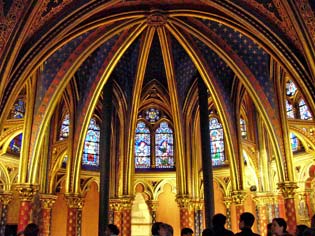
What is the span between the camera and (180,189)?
19781 millimetres

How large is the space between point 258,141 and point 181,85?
4626mm

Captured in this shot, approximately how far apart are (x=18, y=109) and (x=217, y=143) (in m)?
10.9

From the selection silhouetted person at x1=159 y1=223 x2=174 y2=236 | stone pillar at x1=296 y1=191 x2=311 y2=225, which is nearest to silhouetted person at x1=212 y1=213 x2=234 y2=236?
silhouetted person at x1=159 y1=223 x2=174 y2=236

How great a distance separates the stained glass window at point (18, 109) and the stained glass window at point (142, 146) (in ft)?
21.3

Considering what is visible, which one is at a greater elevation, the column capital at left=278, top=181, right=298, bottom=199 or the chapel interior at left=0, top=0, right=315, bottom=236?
the chapel interior at left=0, top=0, right=315, bottom=236

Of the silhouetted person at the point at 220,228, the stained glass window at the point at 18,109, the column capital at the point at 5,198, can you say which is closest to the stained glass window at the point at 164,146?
the stained glass window at the point at 18,109

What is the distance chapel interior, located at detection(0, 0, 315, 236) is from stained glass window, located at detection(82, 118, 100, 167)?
80mm

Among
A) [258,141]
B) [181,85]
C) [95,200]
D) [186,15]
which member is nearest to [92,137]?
[95,200]

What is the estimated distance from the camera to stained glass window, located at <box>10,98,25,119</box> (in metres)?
21.2

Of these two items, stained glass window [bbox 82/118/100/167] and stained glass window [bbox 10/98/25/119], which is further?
stained glass window [bbox 82/118/100/167]

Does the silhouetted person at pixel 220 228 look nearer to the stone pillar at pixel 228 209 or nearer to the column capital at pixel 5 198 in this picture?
the stone pillar at pixel 228 209

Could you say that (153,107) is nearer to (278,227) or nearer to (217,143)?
(217,143)

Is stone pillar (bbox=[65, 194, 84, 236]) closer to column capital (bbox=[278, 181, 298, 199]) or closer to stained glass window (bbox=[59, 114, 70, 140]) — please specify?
stained glass window (bbox=[59, 114, 70, 140])

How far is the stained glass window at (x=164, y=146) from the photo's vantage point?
2433 cm
